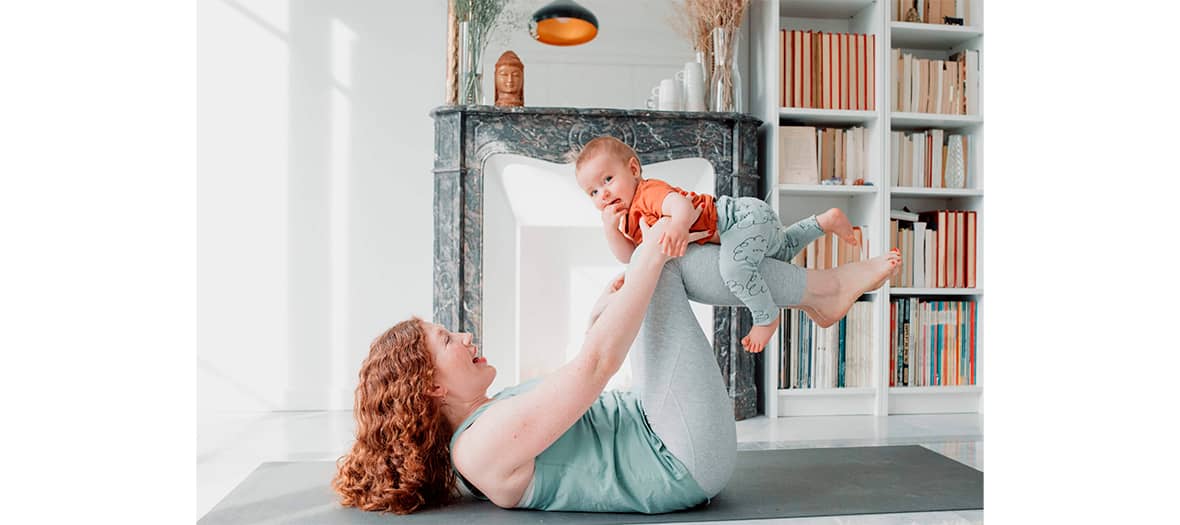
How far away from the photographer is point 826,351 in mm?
3723

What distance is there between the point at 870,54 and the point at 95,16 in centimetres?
368

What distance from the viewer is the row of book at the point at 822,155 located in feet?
12.2

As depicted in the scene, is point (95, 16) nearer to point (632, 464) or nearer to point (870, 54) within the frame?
point (632, 464)

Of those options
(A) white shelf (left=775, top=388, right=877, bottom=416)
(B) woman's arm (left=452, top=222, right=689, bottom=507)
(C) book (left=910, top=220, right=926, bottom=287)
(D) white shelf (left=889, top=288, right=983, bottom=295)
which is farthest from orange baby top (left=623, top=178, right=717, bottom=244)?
(C) book (left=910, top=220, right=926, bottom=287)

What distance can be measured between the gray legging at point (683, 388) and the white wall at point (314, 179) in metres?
2.18

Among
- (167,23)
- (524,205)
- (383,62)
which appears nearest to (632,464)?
(167,23)

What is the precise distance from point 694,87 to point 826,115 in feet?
2.12

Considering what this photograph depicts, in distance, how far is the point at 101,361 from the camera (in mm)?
567

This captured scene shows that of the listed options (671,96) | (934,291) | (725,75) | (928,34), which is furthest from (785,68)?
(934,291)

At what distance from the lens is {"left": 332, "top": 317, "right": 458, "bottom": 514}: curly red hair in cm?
175

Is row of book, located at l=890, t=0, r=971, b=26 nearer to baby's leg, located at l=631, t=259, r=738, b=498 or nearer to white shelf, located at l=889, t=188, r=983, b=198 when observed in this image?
white shelf, located at l=889, t=188, r=983, b=198

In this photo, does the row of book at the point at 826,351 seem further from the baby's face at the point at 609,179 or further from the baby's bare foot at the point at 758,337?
the baby's face at the point at 609,179

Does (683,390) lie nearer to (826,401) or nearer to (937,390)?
(826,401)
